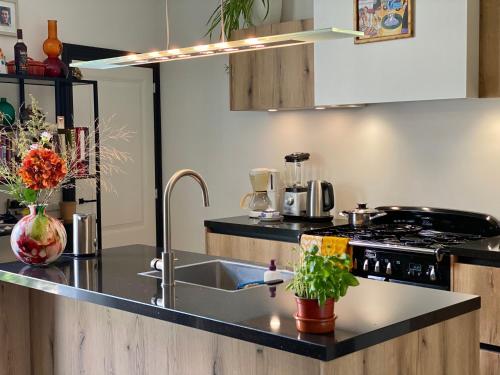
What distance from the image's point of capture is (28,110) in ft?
16.2

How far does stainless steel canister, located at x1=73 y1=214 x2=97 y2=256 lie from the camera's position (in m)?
3.29

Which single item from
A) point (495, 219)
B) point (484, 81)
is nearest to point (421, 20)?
point (484, 81)

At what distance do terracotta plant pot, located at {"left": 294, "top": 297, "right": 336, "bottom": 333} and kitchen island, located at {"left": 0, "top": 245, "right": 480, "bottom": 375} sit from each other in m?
0.04

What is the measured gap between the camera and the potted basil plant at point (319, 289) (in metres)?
1.98

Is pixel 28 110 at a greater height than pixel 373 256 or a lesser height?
greater

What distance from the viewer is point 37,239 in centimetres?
305

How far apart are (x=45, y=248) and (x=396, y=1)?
223 centimetres

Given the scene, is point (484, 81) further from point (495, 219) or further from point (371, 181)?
point (371, 181)

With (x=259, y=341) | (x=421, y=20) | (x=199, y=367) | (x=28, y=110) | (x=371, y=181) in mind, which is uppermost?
(x=421, y=20)

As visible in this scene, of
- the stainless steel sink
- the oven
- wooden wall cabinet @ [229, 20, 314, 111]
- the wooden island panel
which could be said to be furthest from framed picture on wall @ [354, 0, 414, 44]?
the stainless steel sink

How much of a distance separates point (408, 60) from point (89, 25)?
8.62 feet

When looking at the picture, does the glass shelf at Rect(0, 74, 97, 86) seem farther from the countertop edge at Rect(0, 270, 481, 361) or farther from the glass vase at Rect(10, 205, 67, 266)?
the countertop edge at Rect(0, 270, 481, 361)

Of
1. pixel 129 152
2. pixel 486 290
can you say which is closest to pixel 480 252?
pixel 486 290

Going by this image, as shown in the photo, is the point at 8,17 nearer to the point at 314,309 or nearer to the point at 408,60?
the point at 408,60
